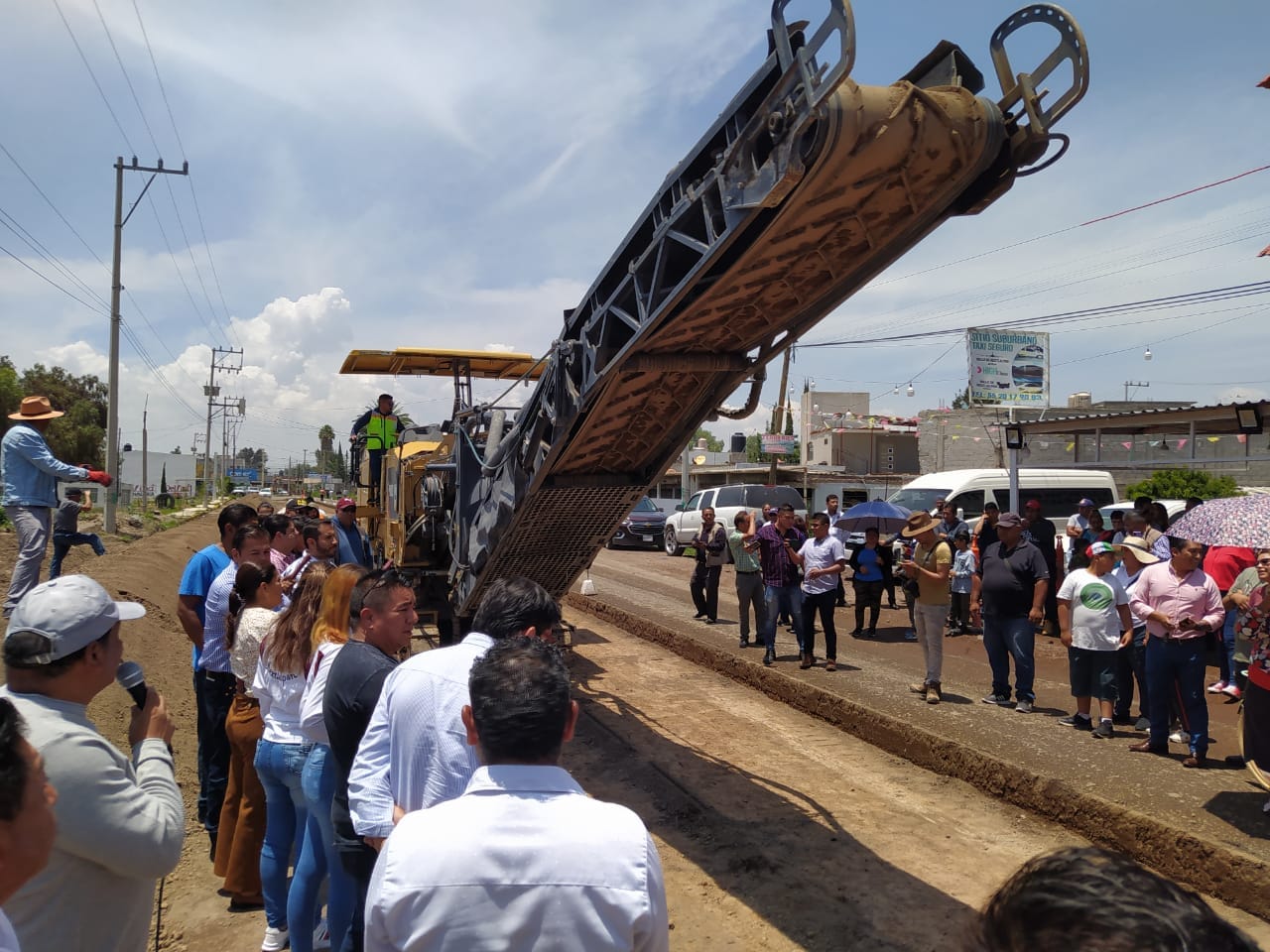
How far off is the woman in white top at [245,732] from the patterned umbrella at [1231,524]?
658cm

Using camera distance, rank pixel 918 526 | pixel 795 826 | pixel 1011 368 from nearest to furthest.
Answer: pixel 795 826, pixel 918 526, pixel 1011 368


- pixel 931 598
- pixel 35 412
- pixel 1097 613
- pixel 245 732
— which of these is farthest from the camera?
pixel 931 598

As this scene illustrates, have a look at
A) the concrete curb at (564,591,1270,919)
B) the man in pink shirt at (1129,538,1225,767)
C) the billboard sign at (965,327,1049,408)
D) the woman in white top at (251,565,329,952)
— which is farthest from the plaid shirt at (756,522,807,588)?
the billboard sign at (965,327,1049,408)

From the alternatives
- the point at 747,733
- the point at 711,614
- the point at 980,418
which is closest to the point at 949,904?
the point at 747,733

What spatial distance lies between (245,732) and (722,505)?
59.6 ft

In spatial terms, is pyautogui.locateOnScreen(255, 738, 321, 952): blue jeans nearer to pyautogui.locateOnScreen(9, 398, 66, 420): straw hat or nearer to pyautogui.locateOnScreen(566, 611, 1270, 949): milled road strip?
pyautogui.locateOnScreen(566, 611, 1270, 949): milled road strip

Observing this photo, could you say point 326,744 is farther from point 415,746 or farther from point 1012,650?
point 1012,650

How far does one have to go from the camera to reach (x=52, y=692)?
2.18 meters

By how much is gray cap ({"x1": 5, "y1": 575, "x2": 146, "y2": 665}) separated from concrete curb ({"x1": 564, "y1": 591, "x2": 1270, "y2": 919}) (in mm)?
5784

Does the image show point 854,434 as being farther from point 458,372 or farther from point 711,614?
point 458,372

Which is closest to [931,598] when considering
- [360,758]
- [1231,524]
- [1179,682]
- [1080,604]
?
[1080,604]

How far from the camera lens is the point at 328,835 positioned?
358cm

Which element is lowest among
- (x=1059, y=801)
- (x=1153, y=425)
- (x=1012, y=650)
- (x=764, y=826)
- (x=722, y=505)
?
(x=764, y=826)

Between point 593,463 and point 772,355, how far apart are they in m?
1.90
